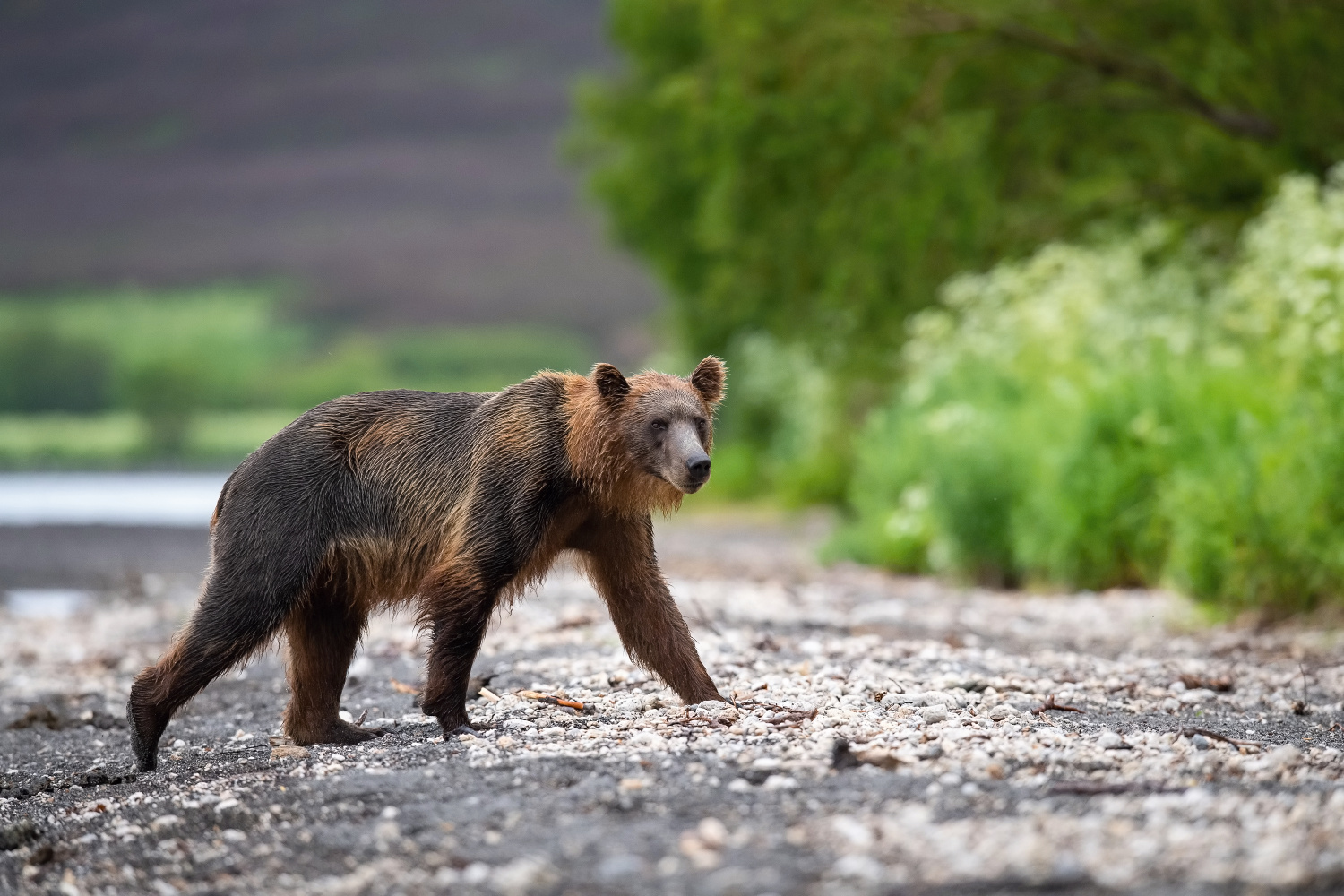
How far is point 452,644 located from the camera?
545 centimetres

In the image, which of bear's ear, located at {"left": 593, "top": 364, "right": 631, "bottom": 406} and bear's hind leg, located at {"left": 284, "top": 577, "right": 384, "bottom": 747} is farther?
bear's hind leg, located at {"left": 284, "top": 577, "right": 384, "bottom": 747}

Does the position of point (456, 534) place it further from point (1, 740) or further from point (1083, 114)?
point (1083, 114)

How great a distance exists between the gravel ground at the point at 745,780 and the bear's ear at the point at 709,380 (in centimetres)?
123

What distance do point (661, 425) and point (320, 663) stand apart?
72.1 inches

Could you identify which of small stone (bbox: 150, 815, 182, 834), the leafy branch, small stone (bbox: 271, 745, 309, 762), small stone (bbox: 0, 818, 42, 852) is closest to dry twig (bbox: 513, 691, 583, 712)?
small stone (bbox: 271, 745, 309, 762)

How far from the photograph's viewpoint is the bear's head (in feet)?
17.4

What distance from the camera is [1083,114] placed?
51.8ft

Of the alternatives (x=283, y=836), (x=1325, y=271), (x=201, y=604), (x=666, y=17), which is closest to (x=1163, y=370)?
(x=1325, y=271)

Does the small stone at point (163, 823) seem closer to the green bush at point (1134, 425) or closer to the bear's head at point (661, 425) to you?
the bear's head at point (661, 425)

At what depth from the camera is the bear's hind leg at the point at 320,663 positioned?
5.93 meters

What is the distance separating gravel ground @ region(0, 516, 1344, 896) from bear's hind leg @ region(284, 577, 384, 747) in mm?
193

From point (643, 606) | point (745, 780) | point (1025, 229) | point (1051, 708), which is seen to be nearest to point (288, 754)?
point (643, 606)

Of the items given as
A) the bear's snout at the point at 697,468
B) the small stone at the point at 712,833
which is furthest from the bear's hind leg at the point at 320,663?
the small stone at the point at 712,833

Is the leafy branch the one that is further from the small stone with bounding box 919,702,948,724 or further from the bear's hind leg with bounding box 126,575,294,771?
the bear's hind leg with bounding box 126,575,294,771
